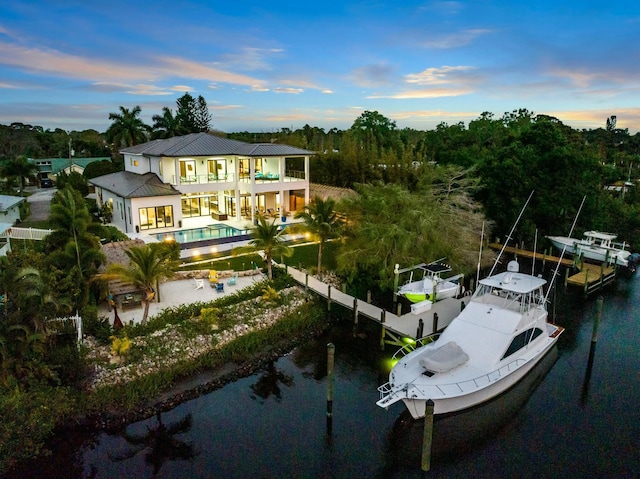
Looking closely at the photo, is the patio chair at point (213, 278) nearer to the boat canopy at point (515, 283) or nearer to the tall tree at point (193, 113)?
the boat canopy at point (515, 283)

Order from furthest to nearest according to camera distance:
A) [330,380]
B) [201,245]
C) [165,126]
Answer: [165,126]
[201,245]
[330,380]

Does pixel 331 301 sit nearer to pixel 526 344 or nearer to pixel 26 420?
pixel 526 344

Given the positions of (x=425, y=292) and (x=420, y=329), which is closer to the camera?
(x=420, y=329)

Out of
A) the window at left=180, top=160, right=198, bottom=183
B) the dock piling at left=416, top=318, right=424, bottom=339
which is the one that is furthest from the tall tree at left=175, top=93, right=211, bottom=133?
the dock piling at left=416, top=318, right=424, bottom=339

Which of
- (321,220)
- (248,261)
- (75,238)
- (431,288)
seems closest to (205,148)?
(248,261)

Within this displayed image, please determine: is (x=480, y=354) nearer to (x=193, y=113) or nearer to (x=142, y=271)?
(x=142, y=271)

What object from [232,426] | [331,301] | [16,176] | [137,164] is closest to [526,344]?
[331,301]

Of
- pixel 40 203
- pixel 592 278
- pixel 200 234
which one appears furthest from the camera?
pixel 40 203
